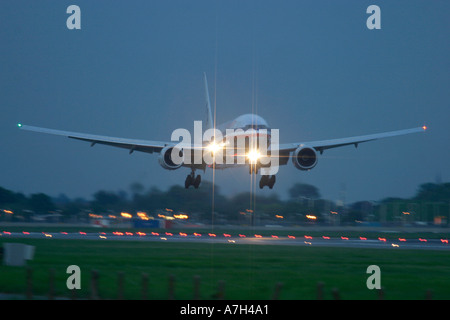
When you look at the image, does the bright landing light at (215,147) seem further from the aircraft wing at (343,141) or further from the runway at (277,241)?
the runway at (277,241)

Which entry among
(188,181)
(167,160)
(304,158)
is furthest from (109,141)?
(304,158)

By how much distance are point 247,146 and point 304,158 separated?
5955mm

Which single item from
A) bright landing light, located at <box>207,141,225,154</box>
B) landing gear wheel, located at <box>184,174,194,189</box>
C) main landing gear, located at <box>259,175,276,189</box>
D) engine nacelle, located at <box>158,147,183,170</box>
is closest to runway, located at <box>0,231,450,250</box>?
main landing gear, located at <box>259,175,276,189</box>

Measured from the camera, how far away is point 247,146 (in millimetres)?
41344

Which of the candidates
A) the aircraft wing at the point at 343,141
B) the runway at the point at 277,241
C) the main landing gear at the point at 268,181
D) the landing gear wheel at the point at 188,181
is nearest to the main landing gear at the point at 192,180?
the landing gear wheel at the point at 188,181

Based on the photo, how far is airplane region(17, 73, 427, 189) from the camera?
4153 centimetres

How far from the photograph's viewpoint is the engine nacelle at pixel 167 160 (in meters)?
45.9

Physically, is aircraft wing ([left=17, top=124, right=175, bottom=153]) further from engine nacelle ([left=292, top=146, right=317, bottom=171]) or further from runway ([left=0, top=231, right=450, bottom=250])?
engine nacelle ([left=292, top=146, right=317, bottom=171])

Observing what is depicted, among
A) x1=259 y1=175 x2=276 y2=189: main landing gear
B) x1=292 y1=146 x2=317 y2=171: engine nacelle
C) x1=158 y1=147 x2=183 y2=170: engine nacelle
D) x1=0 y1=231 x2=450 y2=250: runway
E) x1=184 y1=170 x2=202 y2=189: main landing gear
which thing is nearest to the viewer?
x1=0 y1=231 x2=450 y2=250: runway

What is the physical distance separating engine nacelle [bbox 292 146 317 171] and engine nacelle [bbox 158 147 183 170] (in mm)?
8133

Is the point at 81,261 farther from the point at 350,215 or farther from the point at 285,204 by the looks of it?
the point at 350,215

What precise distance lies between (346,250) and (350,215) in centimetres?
5315
